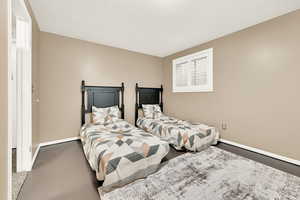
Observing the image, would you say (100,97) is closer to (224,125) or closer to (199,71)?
(199,71)

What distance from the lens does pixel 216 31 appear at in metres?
2.71

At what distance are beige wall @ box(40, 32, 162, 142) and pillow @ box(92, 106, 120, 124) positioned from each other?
0.46 metres

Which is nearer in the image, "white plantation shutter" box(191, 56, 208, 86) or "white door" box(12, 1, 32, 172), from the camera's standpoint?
"white door" box(12, 1, 32, 172)

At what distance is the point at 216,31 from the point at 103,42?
2741 mm

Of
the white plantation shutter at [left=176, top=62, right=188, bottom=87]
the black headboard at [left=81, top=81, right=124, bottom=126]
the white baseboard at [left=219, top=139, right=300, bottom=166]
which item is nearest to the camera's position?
the white baseboard at [left=219, top=139, right=300, bottom=166]

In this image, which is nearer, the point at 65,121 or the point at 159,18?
the point at 159,18

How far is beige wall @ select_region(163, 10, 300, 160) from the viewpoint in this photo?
2055 mm

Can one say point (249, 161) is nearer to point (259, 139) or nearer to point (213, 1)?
point (259, 139)

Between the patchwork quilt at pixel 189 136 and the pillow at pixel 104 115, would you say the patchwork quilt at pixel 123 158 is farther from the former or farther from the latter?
the pillow at pixel 104 115

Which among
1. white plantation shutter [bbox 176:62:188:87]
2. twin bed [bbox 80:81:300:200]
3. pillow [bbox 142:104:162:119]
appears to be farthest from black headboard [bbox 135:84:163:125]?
twin bed [bbox 80:81:300:200]

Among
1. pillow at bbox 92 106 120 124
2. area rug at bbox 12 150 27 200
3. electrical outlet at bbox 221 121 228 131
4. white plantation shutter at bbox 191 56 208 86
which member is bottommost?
area rug at bbox 12 150 27 200

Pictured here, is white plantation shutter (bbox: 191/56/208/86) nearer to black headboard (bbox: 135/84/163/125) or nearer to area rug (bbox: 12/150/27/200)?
black headboard (bbox: 135/84/163/125)

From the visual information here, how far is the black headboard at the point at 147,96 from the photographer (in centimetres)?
393

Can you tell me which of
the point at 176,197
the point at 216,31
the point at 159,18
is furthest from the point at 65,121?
the point at 216,31
